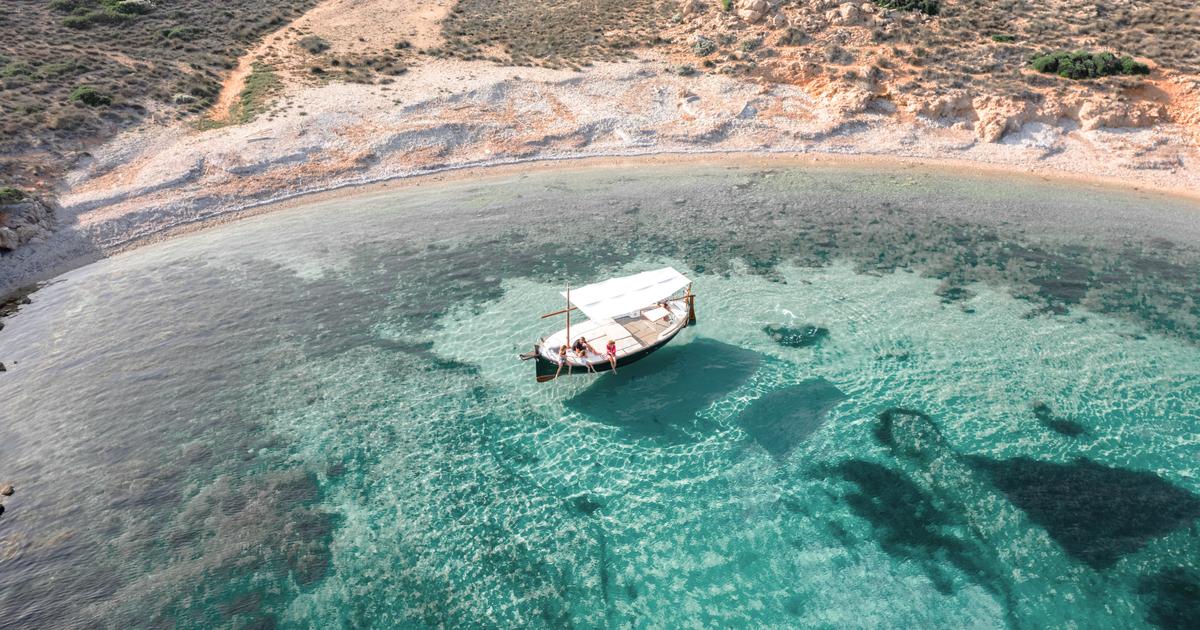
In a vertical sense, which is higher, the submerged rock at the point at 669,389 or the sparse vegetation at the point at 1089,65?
the sparse vegetation at the point at 1089,65

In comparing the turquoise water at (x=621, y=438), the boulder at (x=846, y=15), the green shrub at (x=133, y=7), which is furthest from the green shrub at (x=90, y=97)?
the boulder at (x=846, y=15)

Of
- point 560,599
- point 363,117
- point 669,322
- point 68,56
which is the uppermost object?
point 68,56

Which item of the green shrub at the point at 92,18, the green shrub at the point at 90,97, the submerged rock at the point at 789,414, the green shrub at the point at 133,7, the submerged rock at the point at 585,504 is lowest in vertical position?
the submerged rock at the point at 585,504

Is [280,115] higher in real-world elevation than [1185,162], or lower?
higher

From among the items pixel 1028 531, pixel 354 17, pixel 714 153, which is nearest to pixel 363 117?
pixel 354 17

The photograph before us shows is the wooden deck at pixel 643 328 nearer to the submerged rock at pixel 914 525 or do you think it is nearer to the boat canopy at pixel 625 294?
the boat canopy at pixel 625 294

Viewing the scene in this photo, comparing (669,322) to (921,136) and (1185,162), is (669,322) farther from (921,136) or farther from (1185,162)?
(1185,162)

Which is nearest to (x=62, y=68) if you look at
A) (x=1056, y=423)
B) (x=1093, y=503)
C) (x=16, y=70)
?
(x=16, y=70)

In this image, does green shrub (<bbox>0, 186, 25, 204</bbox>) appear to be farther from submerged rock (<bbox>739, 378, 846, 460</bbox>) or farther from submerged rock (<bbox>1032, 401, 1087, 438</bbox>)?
submerged rock (<bbox>1032, 401, 1087, 438</bbox>)
